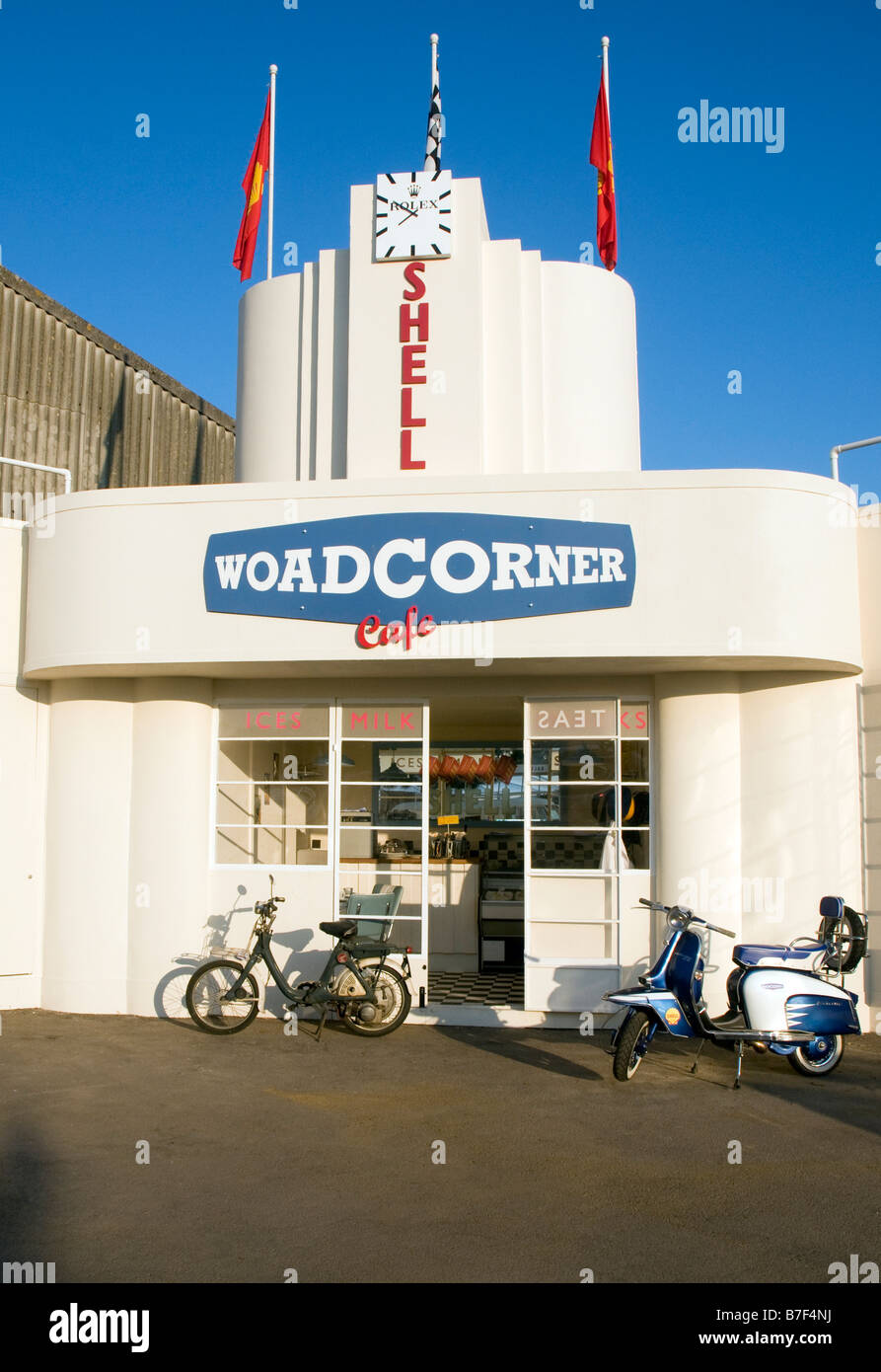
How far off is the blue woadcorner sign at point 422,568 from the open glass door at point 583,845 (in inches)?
56.3

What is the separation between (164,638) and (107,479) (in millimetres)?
15837

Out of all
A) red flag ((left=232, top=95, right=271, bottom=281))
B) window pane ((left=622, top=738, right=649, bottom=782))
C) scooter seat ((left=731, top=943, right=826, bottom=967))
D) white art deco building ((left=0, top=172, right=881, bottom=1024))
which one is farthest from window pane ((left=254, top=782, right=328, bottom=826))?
red flag ((left=232, top=95, right=271, bottom=281))

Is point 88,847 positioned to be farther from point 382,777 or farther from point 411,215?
point 411,215

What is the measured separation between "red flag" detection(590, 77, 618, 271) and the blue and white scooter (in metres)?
7.48

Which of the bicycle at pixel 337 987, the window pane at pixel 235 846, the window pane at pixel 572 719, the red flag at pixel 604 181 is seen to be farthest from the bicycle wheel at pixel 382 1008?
the red flag at pixel 604 181

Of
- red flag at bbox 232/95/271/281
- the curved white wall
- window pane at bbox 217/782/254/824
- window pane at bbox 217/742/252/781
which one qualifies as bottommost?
window pane at bbox 217/782/254/824

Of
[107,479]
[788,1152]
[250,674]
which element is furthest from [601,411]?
[107,479]

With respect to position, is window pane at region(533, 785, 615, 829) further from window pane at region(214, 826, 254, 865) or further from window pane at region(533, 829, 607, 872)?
window pane at region(214, 826, 254, 865)

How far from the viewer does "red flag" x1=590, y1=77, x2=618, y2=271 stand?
12.2 m

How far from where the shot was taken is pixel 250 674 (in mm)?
10305

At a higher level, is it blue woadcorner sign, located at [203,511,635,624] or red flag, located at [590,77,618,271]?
red flag, located at [590,77,618,271]

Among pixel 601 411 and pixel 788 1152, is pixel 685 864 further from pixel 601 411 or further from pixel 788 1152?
pixel 601 411

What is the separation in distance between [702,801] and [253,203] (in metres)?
8.35

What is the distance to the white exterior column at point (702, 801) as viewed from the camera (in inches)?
383
